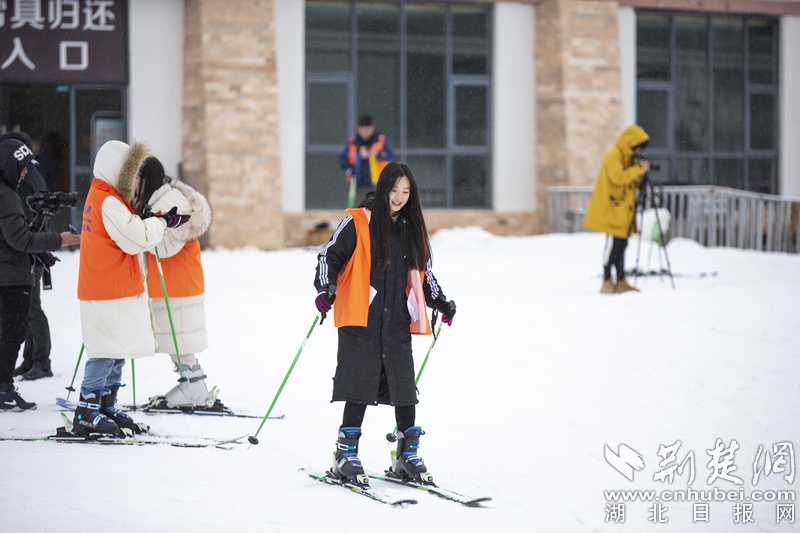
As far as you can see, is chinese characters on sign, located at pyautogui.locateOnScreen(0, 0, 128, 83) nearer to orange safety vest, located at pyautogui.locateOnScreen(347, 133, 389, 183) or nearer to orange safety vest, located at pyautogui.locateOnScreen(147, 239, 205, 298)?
orange safety vest, located at pyautogui.locateOnScreen(347, 133, 389, 183)

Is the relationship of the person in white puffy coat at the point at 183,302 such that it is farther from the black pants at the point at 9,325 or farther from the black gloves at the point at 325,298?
the black gloves at the point at 325,298

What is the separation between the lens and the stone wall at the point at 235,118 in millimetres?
Answer: 14742

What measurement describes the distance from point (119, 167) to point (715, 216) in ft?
41.8

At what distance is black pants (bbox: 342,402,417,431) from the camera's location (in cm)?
407

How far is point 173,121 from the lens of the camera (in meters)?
15.5

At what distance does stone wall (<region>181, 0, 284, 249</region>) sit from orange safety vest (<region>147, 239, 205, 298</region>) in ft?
30.2

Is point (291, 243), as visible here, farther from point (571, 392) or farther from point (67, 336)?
point (571, 392)

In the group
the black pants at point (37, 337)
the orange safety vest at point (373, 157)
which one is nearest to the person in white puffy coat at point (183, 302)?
the black pants at point (37, 337)

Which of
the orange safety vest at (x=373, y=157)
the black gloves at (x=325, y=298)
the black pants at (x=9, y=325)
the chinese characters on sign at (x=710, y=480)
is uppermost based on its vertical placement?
the orange safety vest at (x=373, y=157)

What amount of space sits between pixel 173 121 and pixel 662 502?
1290 centimetres

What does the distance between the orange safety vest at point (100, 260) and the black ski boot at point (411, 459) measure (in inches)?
66.7

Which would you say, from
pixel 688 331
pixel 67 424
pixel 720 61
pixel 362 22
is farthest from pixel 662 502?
pixel 720 61

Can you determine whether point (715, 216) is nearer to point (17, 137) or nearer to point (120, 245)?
point (17, 137)

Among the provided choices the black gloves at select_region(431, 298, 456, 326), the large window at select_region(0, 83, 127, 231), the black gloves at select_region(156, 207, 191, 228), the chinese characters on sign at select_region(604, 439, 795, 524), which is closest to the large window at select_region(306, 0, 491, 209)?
the large window at select_region(0, 83, 127, 231)
